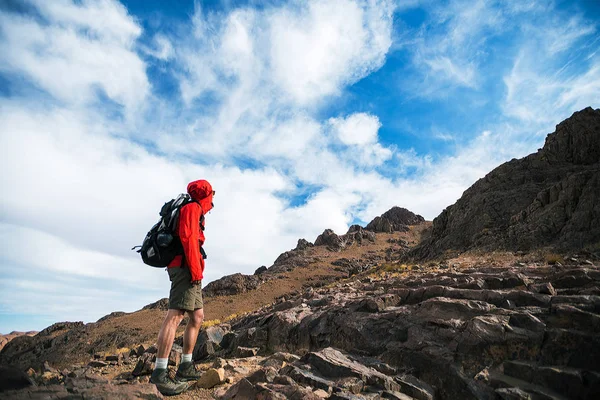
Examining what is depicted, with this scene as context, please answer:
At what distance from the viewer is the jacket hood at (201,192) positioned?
19.5 ft

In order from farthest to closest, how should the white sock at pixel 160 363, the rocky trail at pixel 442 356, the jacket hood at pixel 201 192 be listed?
the jacket hood at pixel 201 192 < the white sock at pixel 160 363 < the rocky trail at pixel 442 356

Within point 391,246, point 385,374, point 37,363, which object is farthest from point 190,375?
point 391,246

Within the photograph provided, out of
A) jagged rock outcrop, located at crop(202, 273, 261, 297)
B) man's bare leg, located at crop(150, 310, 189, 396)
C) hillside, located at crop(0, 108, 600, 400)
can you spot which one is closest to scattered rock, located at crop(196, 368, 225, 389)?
hillside, located at crop(0, 108, 600, 400)

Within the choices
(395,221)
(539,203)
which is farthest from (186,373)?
(395,221)

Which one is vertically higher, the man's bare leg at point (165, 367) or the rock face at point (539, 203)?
the rock face at point (539, 203)

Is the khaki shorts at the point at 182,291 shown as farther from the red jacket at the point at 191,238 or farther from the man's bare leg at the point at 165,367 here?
the man's bare leg at the point at 165,367

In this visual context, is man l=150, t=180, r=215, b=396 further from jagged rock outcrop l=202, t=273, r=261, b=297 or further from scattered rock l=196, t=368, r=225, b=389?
jagged rock outcrop l=202, t=273, r=261, b=297

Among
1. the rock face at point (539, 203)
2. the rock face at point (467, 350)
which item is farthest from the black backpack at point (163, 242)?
the rock face at point (539, 203)

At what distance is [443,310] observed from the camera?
6234mm

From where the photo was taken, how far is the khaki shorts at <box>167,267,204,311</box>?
5.29 m

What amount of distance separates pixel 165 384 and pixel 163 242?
2.18m

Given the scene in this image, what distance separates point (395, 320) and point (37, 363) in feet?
111

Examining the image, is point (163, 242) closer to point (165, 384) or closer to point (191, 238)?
point (191, 238)

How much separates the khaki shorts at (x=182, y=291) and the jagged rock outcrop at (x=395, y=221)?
78.9 metres
